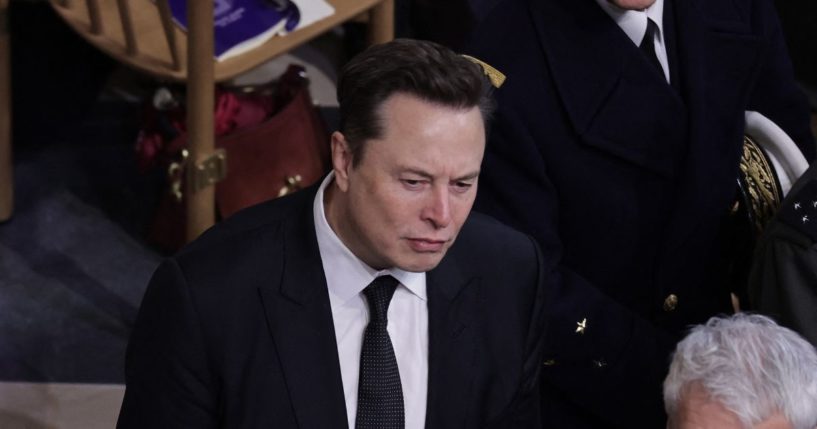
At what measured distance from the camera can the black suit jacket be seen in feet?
6.55

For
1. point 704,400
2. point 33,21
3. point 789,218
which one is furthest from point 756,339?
point 33,21

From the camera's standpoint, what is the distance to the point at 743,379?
207 centimetres

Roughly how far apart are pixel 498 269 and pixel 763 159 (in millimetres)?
646

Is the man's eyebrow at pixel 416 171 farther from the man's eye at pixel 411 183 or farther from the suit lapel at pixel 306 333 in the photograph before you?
the suit lapel at pixel 306 333

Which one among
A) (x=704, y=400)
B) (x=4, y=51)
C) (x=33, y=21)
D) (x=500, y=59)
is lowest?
(x=33, y=21)

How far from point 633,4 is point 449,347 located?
62cm

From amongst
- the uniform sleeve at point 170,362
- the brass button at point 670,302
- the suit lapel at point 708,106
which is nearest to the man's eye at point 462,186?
the uniform sleeve at point 170,362

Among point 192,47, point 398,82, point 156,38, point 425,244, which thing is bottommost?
point 156,38

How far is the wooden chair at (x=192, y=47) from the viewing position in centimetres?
301

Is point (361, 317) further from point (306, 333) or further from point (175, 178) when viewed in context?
point (175, 178)

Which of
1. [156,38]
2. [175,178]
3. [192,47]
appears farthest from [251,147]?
[192,47]

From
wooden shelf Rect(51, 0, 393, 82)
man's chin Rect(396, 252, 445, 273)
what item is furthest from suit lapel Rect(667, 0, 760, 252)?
wooden shelf Rect(51, 0, 393, 82)

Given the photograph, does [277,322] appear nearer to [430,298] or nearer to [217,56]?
[430,298]

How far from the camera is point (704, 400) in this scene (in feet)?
6.83
